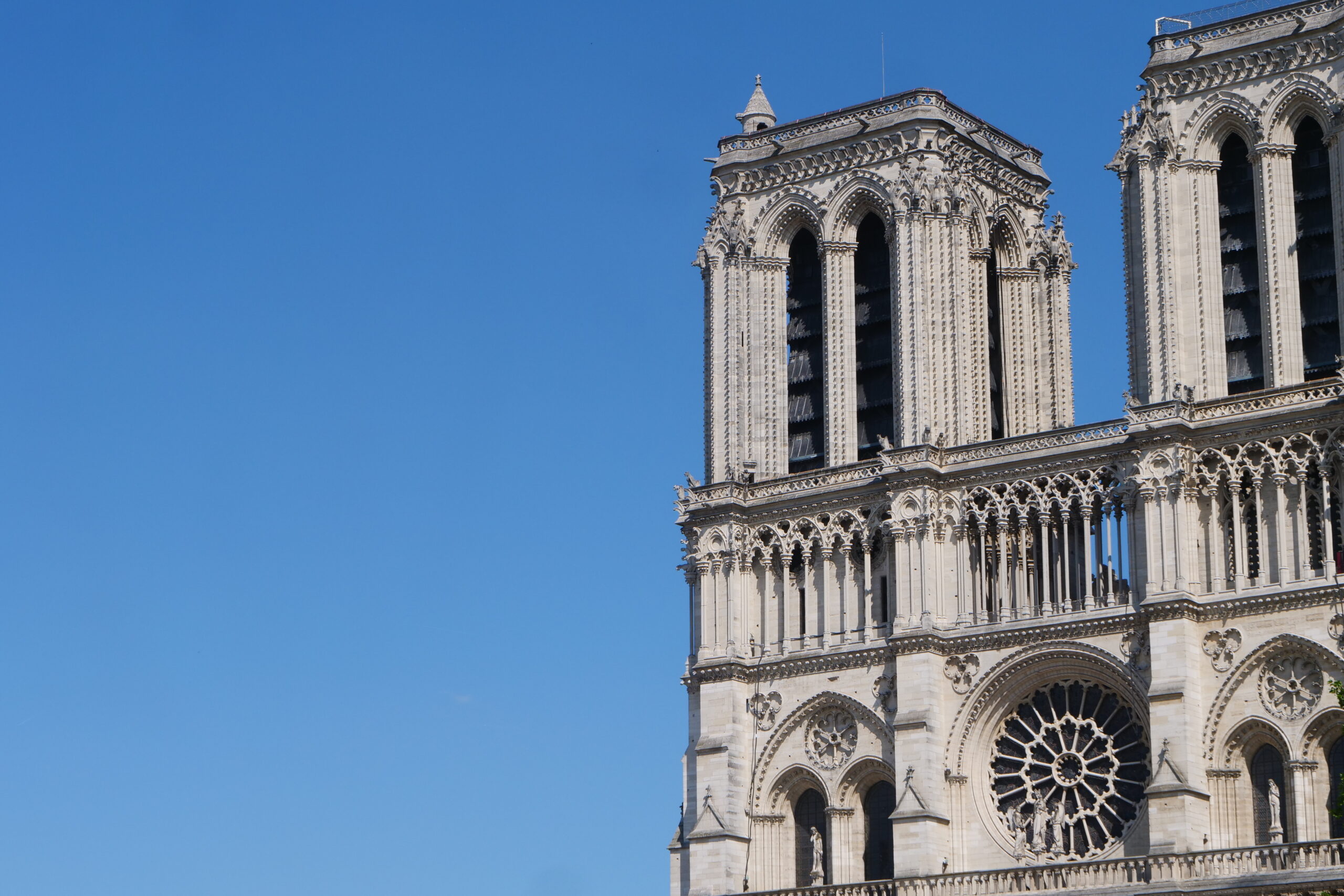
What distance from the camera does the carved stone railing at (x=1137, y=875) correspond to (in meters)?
58.4

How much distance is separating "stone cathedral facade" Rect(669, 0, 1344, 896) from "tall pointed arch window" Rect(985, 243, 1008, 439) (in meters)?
0.09

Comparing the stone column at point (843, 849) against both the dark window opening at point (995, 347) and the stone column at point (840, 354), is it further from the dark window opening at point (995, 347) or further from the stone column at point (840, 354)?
the dark window opening at point (995, 347)

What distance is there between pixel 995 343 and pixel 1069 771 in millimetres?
13645

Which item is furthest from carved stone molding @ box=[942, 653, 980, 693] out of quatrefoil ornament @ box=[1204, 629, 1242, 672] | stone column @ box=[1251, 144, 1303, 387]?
stone column @ box=[1251, 144, 1303, 387]

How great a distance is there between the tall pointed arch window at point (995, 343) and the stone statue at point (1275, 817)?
45.6 ft

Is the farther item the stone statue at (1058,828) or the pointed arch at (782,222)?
the pointed arch at (782,222)

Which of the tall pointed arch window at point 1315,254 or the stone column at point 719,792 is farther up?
the tall pointed arch window at point 1315,254

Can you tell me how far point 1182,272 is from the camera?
66.1 m

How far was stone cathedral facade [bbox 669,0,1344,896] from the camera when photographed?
62.4 metres

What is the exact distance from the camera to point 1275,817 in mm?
61469

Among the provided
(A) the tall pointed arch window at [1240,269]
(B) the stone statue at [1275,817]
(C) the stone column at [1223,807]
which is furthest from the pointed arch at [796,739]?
(A) the tall pointed arch window at [1240,269]

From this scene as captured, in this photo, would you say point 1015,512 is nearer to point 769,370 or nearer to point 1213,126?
point 769,370

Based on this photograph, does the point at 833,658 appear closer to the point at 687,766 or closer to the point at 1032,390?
the point at 687,766

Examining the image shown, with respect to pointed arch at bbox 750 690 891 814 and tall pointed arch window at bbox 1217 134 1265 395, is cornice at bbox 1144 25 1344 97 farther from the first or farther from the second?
pointed arch at bbox 750 690 891 814
